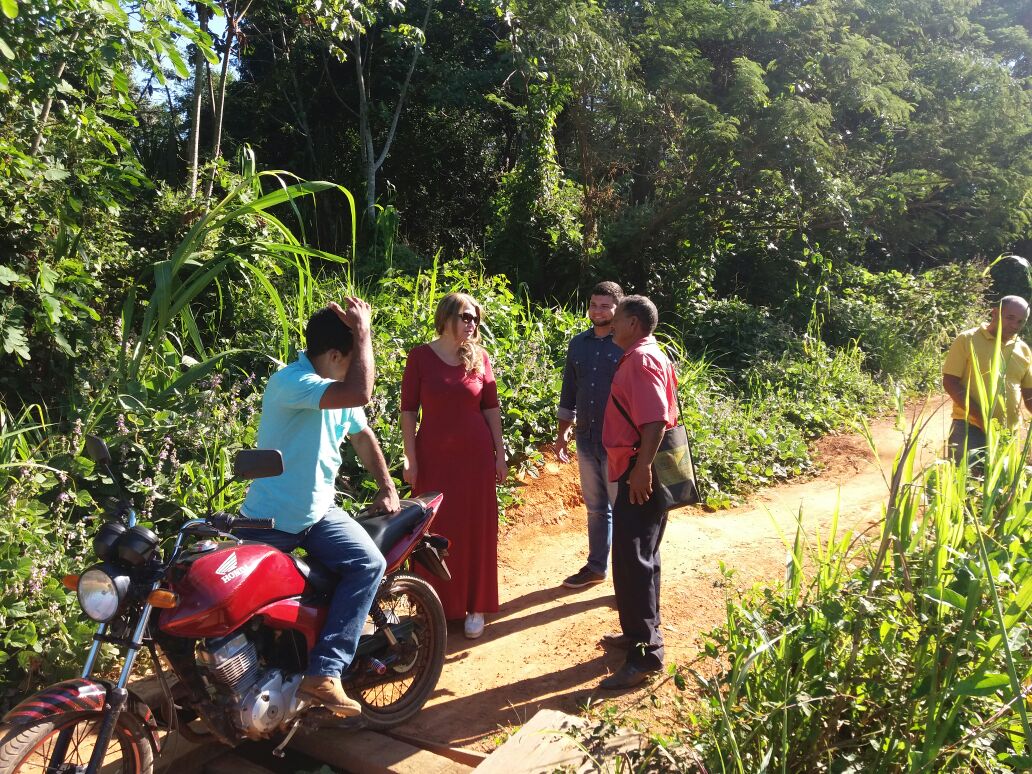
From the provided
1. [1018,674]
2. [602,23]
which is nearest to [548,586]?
[1018,674]

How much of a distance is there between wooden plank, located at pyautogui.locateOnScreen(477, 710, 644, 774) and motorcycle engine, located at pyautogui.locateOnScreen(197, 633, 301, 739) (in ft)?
2.57

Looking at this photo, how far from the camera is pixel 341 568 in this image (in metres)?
3.46

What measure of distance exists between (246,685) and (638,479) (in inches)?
76.2

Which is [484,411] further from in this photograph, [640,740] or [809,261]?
[809,261]

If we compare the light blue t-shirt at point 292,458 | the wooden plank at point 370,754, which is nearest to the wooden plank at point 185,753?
the wooden plank at point 370,754

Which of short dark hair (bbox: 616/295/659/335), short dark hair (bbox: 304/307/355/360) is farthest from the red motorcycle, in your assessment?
short dark hair (bbox: 616/295/659/335)

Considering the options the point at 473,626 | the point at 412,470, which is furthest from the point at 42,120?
the point at 473,626

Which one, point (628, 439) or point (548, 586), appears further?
point (548, 586)

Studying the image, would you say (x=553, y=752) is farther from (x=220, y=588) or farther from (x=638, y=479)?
(x=638, y=479)

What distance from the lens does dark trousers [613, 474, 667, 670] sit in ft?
13.7

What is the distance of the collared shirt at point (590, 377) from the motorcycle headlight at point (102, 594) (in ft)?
10.3

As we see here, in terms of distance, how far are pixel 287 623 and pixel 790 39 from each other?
12.2 metres

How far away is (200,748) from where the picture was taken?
3.59 m

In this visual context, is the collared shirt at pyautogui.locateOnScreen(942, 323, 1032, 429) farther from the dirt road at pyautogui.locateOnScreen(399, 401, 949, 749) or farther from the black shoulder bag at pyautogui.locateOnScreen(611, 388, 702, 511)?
the black shoulder bag at pyautogui.locateOnScreen(611, 388, 702, 511)
